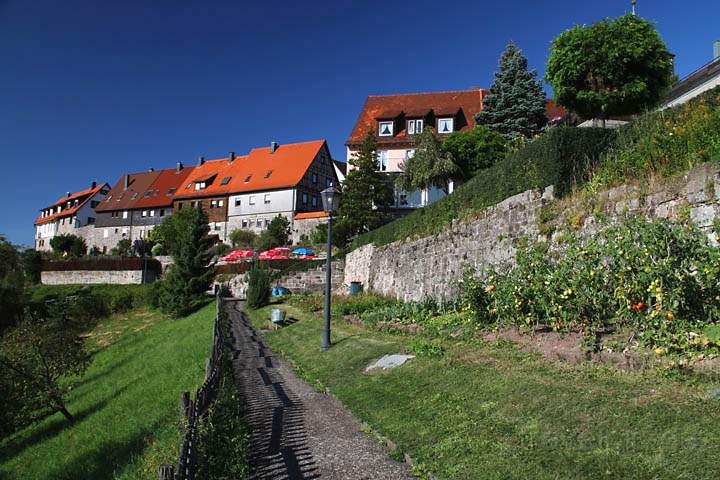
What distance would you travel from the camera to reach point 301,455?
569 cm

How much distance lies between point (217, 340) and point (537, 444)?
8.09 metres

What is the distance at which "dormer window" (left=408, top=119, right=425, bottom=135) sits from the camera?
44.9 meters

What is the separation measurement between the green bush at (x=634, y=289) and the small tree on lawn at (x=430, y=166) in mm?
26641

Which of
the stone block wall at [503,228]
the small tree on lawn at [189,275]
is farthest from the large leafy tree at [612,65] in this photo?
the small tree on lawn at [189,275]

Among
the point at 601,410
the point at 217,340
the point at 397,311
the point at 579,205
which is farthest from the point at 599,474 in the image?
the point at 397,311

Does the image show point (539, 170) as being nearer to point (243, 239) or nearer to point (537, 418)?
point (537, 418)

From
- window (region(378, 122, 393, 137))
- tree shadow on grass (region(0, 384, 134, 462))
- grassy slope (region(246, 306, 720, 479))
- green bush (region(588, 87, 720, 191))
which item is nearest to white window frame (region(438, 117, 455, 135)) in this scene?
window (region(378, 122, 393, 137))

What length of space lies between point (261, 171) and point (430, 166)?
107 ft

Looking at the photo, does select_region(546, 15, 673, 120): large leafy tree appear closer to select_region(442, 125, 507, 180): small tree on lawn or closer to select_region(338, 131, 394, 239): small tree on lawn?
select_region(442, 125, 507, 180): small tree on lawn

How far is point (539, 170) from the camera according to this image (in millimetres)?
12406

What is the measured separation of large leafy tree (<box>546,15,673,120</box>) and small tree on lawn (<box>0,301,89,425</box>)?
75.3 feet

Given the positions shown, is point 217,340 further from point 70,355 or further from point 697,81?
point 697,81

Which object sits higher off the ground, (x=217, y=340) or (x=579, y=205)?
(x=579, y=205)

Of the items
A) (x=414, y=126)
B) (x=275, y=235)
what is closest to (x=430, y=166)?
(x=414, y=126)
